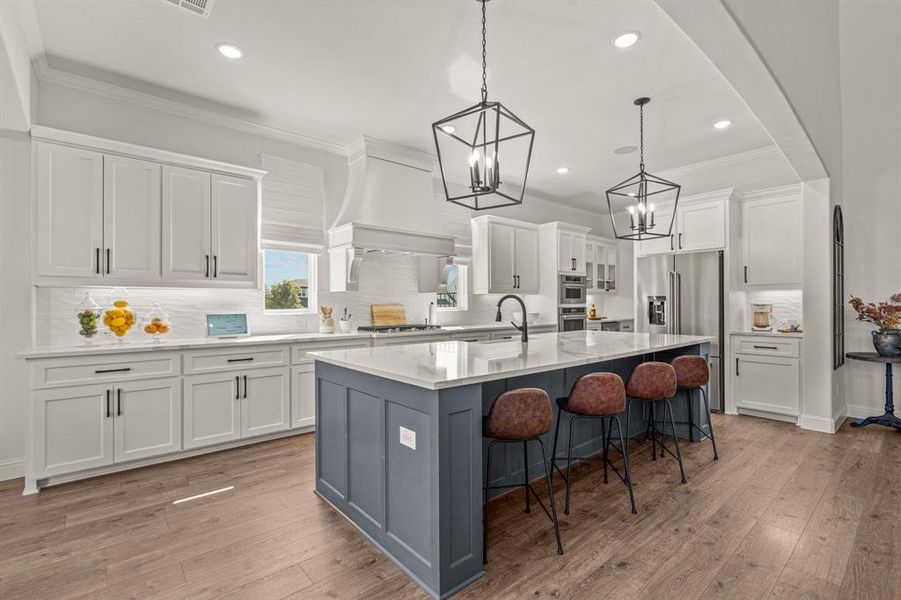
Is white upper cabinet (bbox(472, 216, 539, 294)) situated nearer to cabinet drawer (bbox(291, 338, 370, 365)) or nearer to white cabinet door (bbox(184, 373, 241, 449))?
cabinet drawer (bbox(291, 338, 370, 365))

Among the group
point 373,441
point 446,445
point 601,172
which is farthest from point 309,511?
point 601,172

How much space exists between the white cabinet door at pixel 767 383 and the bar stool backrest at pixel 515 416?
156 inches

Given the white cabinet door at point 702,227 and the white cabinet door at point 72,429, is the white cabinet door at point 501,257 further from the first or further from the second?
the white cabinet door at point 72,429

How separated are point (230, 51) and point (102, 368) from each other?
8.14ft

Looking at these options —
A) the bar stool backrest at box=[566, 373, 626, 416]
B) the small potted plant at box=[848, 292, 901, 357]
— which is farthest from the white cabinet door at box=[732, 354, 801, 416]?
the bar stool backrest at box=[566, 373, 626, 416]

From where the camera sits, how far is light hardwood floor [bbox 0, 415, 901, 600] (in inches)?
79.4

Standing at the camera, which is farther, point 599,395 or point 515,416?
point 599,395

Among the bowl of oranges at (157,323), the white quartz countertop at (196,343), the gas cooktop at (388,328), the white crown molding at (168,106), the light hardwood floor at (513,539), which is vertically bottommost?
the light hardwood floor at (513,539)

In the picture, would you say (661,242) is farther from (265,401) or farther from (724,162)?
(265,401)

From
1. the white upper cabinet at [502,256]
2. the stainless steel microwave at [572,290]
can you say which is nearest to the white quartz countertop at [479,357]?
the white upper cabinet at [502,256]

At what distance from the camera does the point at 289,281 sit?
15.6ft

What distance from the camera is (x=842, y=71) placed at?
496 cm

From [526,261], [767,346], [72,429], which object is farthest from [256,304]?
[767,346]

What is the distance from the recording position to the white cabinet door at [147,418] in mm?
3338
